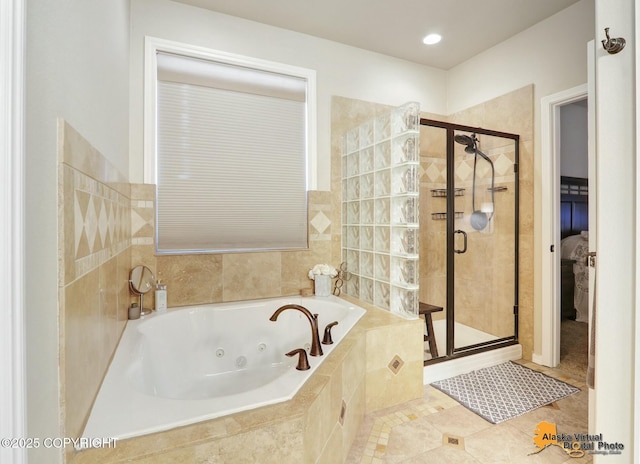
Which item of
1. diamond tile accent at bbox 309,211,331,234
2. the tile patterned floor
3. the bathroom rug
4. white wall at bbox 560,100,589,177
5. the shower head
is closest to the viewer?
the tile patterned floor

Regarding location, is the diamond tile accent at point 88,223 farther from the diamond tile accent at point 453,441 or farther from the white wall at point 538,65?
the white wall at point 538,65

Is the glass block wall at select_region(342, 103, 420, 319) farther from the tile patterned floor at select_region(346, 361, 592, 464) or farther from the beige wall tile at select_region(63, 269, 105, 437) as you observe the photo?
the beige wall tile at select_region(63, 269, 105, 437)

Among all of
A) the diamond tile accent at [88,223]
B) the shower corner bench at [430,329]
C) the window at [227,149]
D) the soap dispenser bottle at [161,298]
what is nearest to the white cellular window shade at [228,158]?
the window at [227,149]

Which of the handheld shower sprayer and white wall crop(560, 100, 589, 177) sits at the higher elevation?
white wall crop(560, 100, 589, 177)

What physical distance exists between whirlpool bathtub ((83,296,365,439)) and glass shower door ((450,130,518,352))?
3.29ft

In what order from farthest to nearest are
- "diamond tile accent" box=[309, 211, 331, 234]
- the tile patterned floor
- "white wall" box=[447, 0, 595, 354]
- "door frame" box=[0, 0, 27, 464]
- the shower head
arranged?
"diamond tile accent" box=[309, 211, 331, 234] → the shower head → "white wall" box=[447, 0, 595, 354] → the tile patterned floor → "door frame" box=[0, 0, 27, 464]

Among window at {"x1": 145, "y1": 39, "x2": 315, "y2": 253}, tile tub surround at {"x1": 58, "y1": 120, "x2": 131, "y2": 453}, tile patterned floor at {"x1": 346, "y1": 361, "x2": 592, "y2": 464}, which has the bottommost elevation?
tile patterned floor at {"x1": 346, "y1": 361, "x2": 592, "y2": 464}

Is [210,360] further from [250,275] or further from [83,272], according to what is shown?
[83,272]

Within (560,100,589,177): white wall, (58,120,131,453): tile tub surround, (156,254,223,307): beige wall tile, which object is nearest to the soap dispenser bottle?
(156,254,223,307): beige wall tile

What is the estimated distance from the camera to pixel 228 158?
2.59m

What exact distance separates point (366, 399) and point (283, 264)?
1189 mm

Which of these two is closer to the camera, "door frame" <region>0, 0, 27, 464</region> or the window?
"door frame" <region>0, 0, 27, 464</region>

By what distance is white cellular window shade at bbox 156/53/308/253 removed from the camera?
7.98ft

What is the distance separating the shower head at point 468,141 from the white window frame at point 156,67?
3.88 feet
